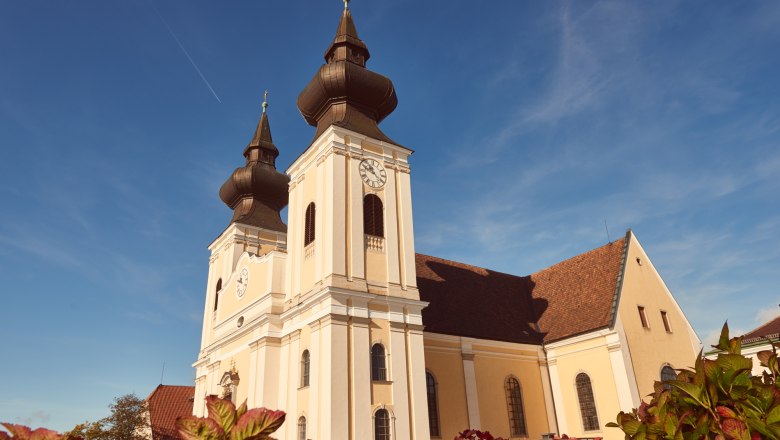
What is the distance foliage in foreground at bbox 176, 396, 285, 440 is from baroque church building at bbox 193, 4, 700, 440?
14.4m

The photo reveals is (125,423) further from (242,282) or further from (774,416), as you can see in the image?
(774,416)

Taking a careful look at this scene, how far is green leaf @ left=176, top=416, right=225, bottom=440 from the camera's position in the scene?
115 inches

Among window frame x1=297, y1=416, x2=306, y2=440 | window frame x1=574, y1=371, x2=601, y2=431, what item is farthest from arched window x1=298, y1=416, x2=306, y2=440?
window frame x1=574, y1=371, x2=601, y2=431

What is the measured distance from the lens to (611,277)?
25312 millimetres

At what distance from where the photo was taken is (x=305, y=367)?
63.5ft

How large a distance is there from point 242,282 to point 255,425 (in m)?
23.3

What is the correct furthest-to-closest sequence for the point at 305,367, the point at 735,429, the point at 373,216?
the point at 373,216, the point at 305,367, the point at 735,429

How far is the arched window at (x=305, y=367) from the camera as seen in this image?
19078 millimetres

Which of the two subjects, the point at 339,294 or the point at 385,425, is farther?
the point at 339,294

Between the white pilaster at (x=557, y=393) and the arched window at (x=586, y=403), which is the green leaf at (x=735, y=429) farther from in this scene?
the white pilaster at (x=557, y=393)

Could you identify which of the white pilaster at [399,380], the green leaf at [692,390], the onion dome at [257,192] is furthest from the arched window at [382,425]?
the green leaf at [692,390]

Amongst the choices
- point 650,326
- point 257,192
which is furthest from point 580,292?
point 257,192

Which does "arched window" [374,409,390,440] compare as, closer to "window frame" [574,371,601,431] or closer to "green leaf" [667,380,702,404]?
"window frame" [574,371,601,431]

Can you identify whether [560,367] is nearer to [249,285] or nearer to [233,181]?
[249,285]
